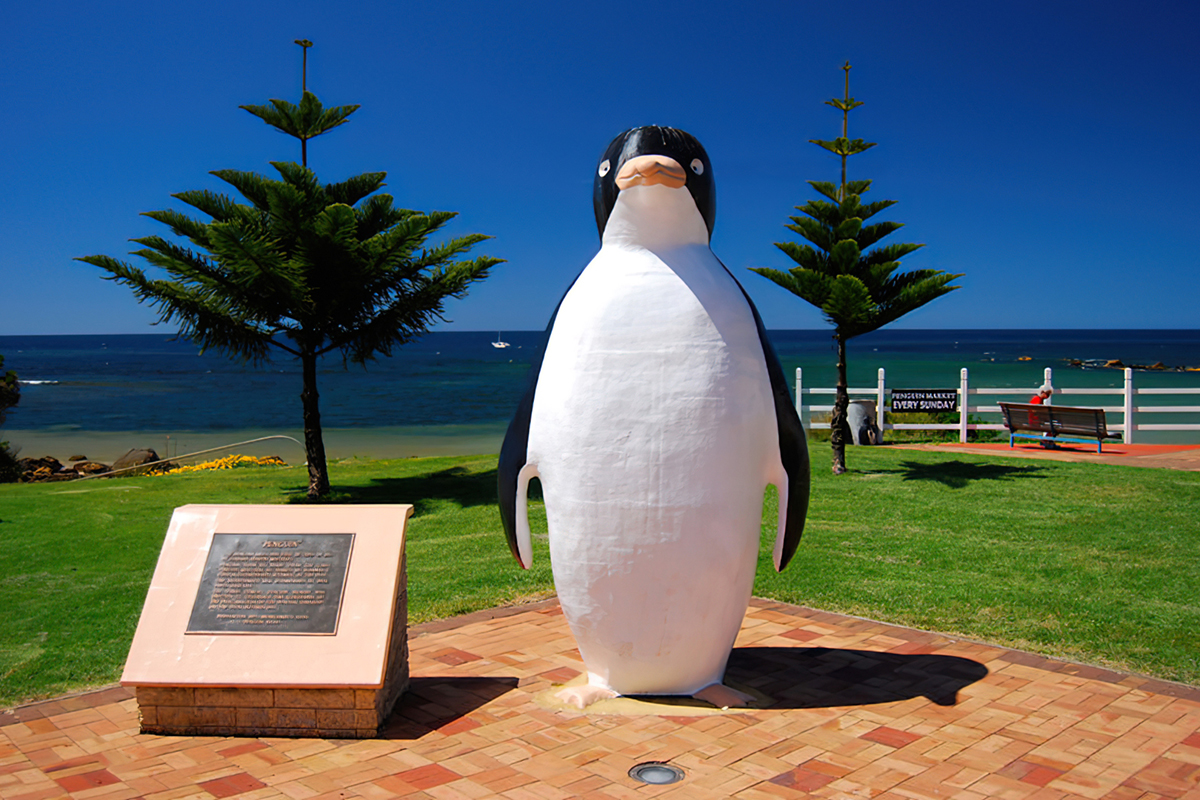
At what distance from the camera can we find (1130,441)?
1480cm

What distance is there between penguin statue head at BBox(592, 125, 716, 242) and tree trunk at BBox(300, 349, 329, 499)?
8.09m

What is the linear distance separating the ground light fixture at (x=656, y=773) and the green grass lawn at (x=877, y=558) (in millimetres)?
2652

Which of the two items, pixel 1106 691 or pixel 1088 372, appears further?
pixel 1088 372

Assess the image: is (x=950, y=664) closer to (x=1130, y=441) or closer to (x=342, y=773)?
(x=342, y=773)

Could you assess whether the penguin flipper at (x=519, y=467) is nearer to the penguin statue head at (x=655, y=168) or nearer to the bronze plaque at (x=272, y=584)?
the penguin statue head at (x=655, y=168)

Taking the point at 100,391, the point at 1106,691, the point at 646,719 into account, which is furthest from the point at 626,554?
the point at 100,391

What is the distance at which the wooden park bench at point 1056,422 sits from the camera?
13500 mm

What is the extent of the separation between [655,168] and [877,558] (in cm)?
478

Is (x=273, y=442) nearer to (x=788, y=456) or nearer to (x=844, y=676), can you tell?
(x=844, y=676)

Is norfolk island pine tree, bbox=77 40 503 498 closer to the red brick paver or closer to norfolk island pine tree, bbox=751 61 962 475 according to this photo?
norfolk island pine tree, bbox=751 61 962 475

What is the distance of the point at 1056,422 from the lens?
559 inches

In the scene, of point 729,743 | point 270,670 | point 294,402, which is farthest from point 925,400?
point 294,402

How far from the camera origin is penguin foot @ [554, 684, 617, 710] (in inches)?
159

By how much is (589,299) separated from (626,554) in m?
Answer: 1.17
